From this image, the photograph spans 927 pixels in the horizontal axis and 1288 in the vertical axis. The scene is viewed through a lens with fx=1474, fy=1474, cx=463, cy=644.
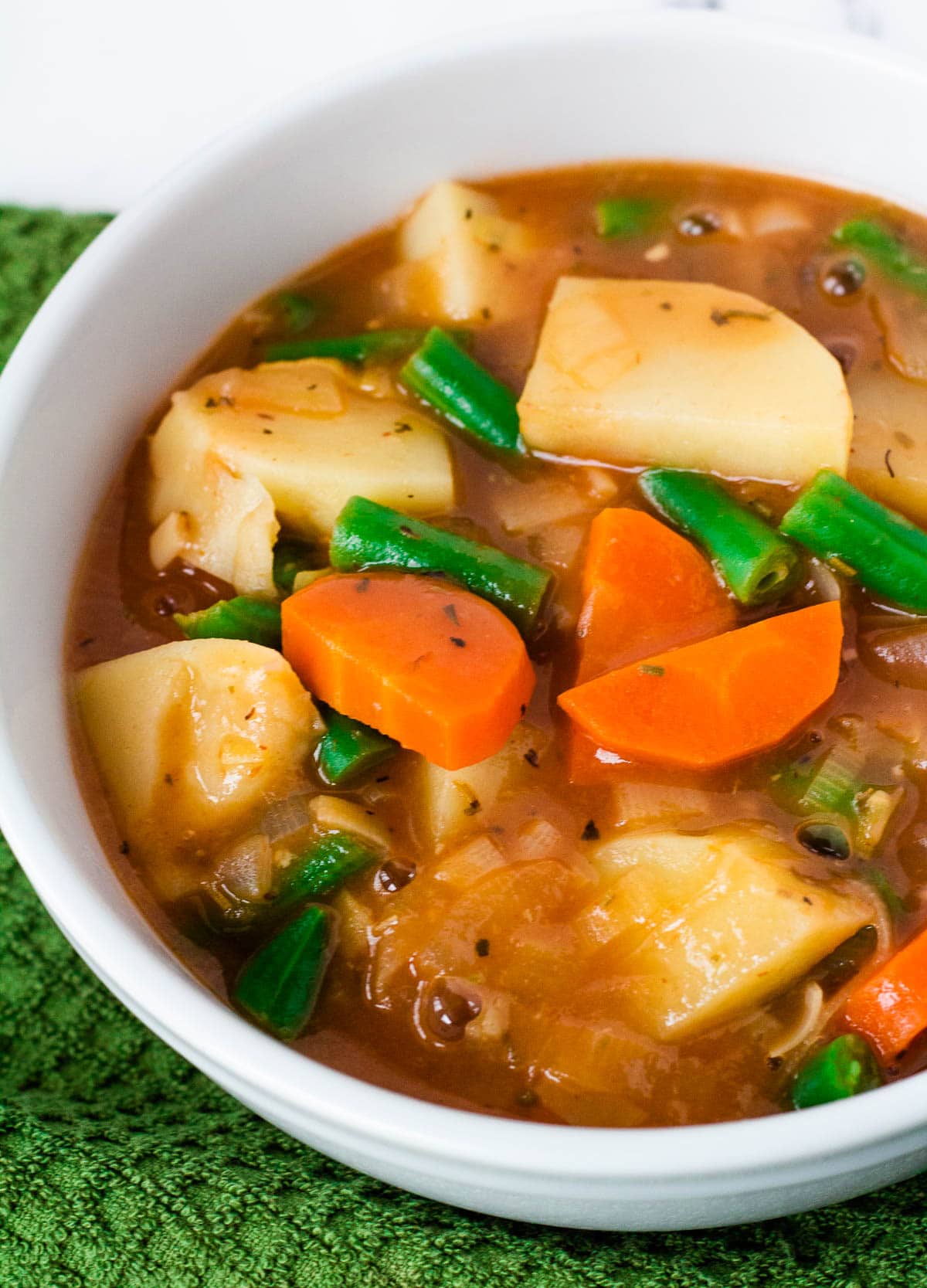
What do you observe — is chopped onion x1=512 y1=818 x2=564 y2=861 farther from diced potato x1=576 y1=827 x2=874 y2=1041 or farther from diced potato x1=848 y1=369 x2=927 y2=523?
diced potato x1=848 y1=369 x2=927 y2=523

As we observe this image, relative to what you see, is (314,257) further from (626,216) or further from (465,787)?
(465,787)

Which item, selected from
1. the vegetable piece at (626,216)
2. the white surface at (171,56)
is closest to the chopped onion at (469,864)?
the vegetable piece at (626,216)

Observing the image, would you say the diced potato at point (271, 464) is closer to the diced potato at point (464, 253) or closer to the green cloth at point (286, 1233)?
the diced potato at point (464, 253)

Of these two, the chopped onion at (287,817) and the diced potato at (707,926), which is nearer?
the diced potato at (707,926)

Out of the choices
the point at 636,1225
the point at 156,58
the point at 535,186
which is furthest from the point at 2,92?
the point at 636,1225

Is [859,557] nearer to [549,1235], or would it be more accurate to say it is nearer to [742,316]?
[742,316]
